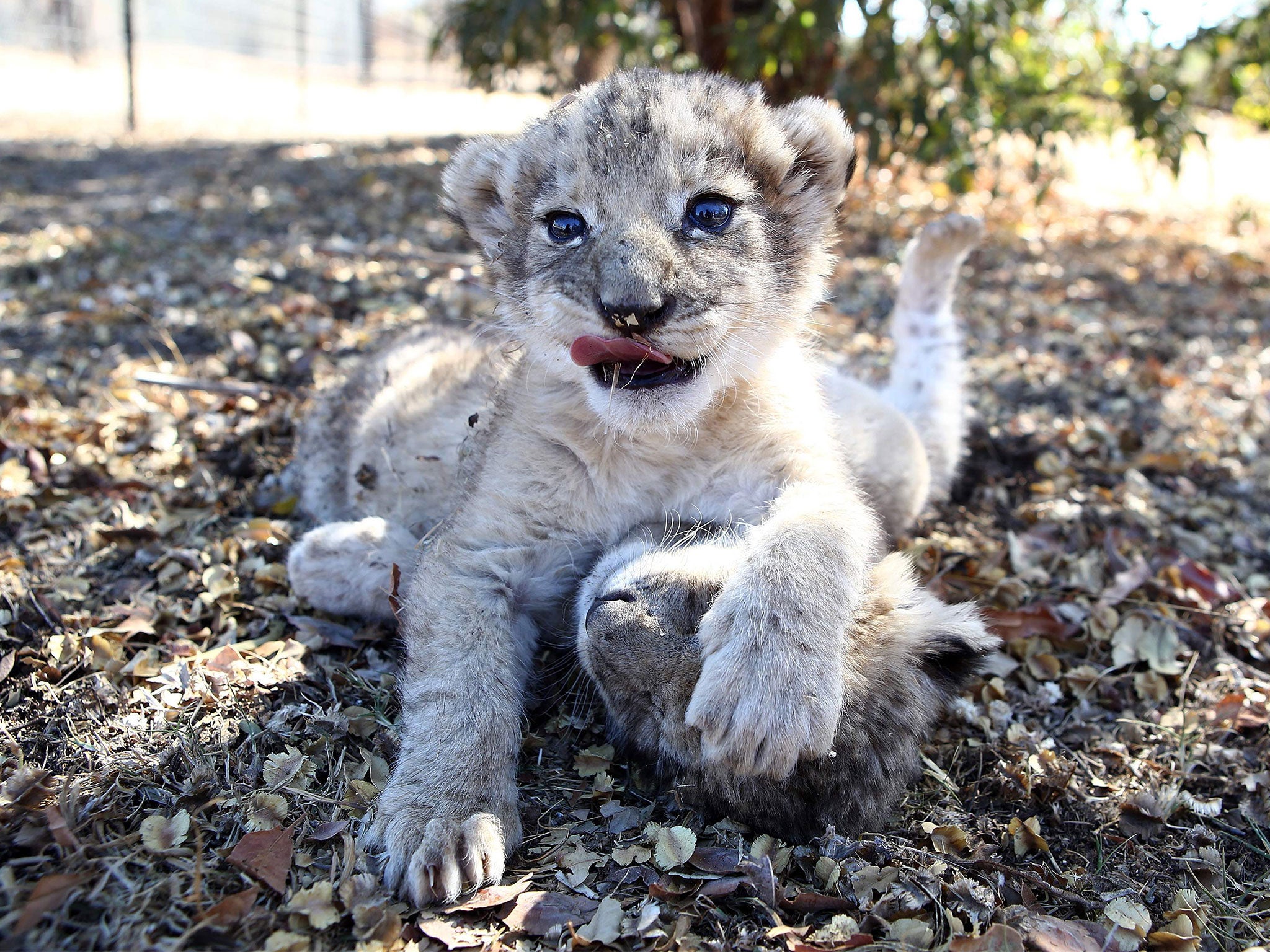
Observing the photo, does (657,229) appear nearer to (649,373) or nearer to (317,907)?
(649,373)

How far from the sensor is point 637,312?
2543 mm

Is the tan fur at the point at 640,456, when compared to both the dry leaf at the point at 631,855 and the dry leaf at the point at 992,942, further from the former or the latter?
the dry leaf at the point at 992,942

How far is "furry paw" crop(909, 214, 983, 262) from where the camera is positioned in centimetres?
451

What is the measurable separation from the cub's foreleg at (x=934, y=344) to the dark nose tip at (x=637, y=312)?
2368 mm

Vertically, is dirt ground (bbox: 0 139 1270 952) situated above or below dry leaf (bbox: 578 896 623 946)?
above

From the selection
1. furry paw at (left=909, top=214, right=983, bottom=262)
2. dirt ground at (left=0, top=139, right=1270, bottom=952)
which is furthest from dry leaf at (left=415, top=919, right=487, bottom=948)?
furry paw at (left=909, top=214, right=983, bottom=262)

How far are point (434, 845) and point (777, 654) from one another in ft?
3.18

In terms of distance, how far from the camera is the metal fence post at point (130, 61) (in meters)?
10.8

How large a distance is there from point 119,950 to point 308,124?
52.1 feet

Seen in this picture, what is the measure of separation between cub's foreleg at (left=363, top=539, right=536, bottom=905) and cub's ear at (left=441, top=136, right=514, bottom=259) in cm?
116

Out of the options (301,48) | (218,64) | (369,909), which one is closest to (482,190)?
(369,909)

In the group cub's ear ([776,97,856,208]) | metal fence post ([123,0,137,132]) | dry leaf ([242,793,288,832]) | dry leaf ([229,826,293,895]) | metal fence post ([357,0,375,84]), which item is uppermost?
metal fence post ([357,0,375,84])

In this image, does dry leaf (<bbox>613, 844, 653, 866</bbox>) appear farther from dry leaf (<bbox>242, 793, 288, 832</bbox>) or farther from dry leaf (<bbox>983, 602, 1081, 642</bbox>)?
dry leaf (<bbox>983, 602, 1081, 642</bbox>)

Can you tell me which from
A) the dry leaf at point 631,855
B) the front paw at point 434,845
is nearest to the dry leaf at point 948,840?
the dry leaf at point 631,855
